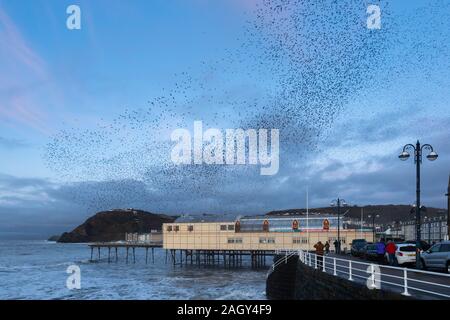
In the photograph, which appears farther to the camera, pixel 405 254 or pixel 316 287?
pixel 405 254

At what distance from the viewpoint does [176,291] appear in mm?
56656

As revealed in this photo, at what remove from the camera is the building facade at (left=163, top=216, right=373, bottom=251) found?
291 ft

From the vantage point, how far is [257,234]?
9331 centimetres

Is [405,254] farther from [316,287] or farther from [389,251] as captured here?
[316,287]

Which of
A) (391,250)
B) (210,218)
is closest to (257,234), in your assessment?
(210,218)

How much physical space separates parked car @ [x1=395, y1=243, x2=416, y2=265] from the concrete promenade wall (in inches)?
270

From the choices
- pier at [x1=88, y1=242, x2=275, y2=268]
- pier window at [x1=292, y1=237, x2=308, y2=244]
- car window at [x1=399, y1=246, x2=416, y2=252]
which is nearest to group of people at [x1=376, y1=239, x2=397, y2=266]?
car window at [x1=399, y1=246, x2=416, y2=252]

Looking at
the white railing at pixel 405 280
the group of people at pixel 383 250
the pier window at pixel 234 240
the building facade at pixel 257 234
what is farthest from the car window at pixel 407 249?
the pier window at pixel 234 240

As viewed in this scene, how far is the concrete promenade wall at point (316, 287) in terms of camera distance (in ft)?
58.3

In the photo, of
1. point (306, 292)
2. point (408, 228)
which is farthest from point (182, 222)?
point (408, 228)

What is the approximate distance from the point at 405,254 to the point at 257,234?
2347 inches
